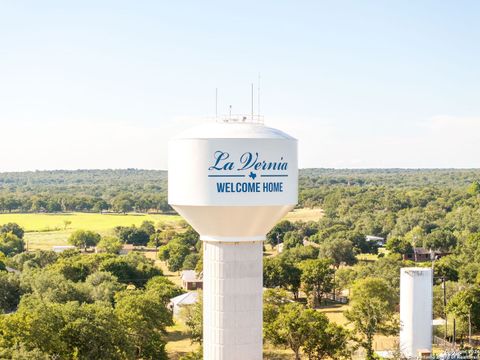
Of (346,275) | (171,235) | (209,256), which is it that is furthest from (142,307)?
(171,235)

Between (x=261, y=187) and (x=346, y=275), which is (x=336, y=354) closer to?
(x=261, y=187)

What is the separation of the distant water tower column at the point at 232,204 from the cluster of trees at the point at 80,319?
35.3ft

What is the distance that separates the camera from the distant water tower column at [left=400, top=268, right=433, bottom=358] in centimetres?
4416

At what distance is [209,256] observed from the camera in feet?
82.7

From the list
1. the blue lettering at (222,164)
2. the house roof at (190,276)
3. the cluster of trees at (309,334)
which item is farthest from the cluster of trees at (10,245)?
the blue lettering at (222,164)

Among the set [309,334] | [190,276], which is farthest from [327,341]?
[190,276]

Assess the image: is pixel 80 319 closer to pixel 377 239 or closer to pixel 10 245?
pixel 10 245

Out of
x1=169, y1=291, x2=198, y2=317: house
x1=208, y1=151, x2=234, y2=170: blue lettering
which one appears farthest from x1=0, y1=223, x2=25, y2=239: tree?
x1=208, y1=151, x2=234, y2=170: blue lettering

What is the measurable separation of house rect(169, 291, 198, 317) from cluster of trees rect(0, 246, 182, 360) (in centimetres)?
134

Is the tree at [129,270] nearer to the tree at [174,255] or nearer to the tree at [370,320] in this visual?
the tree at [174,255]

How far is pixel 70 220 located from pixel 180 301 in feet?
337

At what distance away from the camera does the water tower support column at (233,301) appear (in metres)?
24.8

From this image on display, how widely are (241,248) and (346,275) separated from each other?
1783 inches

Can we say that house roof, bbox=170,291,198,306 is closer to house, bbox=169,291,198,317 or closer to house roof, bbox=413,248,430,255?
house, bbox=169,291,198,317
